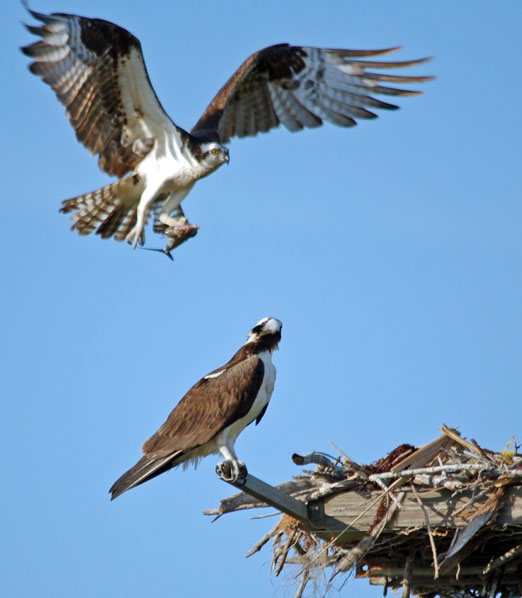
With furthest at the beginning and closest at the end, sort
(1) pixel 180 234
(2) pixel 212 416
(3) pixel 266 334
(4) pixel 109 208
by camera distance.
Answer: (4) pixel 109 208 < (1) pixel 180 234 < (3) pixel 266 334 < (2) pixel 212 416

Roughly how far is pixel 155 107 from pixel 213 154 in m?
0.66

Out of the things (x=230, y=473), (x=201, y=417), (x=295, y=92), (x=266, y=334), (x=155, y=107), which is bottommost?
(x=230, y=473)

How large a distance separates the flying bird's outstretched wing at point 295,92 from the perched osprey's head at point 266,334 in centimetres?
240

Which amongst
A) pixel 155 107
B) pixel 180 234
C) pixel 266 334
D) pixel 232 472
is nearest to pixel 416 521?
pixel 232 472

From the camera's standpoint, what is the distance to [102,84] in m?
8.43

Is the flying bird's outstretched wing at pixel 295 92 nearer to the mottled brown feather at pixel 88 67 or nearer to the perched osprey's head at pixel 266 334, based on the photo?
the mottled brown feather at pixel 88 67

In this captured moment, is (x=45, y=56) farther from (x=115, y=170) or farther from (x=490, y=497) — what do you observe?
(x=490, y=497)

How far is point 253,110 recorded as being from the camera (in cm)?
996

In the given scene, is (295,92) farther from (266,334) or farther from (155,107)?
(266,334)

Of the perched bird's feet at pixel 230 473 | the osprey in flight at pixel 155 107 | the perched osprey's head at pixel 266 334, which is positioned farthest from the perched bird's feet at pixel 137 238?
the perched bird's feet at pixel 230 473

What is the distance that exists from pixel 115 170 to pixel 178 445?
348cm

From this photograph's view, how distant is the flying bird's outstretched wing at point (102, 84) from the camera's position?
8055mm

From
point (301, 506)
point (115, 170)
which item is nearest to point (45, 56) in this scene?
point (115, 170)

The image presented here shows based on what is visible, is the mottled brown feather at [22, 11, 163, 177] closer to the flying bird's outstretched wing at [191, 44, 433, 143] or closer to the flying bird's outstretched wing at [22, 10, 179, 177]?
the flying bird's outstretched wing at [22, 10, 179, 177]
